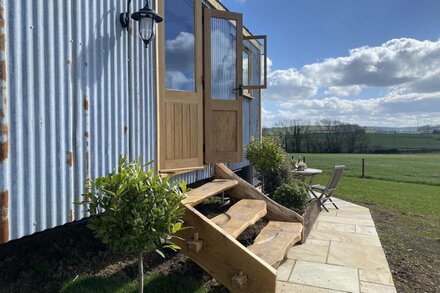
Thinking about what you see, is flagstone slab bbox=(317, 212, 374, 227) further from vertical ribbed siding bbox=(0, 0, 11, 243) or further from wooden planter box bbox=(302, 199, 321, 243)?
vertical ribbed siding bbox=(0, 0, 11, 243)

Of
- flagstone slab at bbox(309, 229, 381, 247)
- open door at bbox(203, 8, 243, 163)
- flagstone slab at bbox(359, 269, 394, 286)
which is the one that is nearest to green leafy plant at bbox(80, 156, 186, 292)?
flagstone slab at bbox(359, 269, 394, 286)

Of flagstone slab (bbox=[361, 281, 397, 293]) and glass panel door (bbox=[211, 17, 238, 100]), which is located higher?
glass panel door (bbox=[211, 17, 238, 100])

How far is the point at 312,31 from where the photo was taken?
16.0 meters

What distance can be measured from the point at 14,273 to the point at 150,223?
5.21 ft

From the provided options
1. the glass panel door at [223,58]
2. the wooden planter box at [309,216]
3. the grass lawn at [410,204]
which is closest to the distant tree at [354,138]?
the grass lawn at [410,204]

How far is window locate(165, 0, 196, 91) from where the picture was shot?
404 cm

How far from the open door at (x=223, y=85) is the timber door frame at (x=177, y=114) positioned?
19cm

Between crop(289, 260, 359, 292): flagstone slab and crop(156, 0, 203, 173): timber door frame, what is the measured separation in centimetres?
167

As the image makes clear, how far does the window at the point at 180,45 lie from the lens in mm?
4039

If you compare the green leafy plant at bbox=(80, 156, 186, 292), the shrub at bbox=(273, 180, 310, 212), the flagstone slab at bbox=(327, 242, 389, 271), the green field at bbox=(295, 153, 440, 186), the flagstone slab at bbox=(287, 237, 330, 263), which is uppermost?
the green leafy plant at bbox=(80, 156, 186, 292)

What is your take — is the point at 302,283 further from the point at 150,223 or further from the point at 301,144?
the point at 301,144

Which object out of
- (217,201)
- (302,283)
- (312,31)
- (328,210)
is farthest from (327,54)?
(302,283)

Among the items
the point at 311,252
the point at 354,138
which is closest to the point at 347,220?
the point at 311,252

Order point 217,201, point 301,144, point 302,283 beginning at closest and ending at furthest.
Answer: point 302,283, point 217,201, point 301,144
